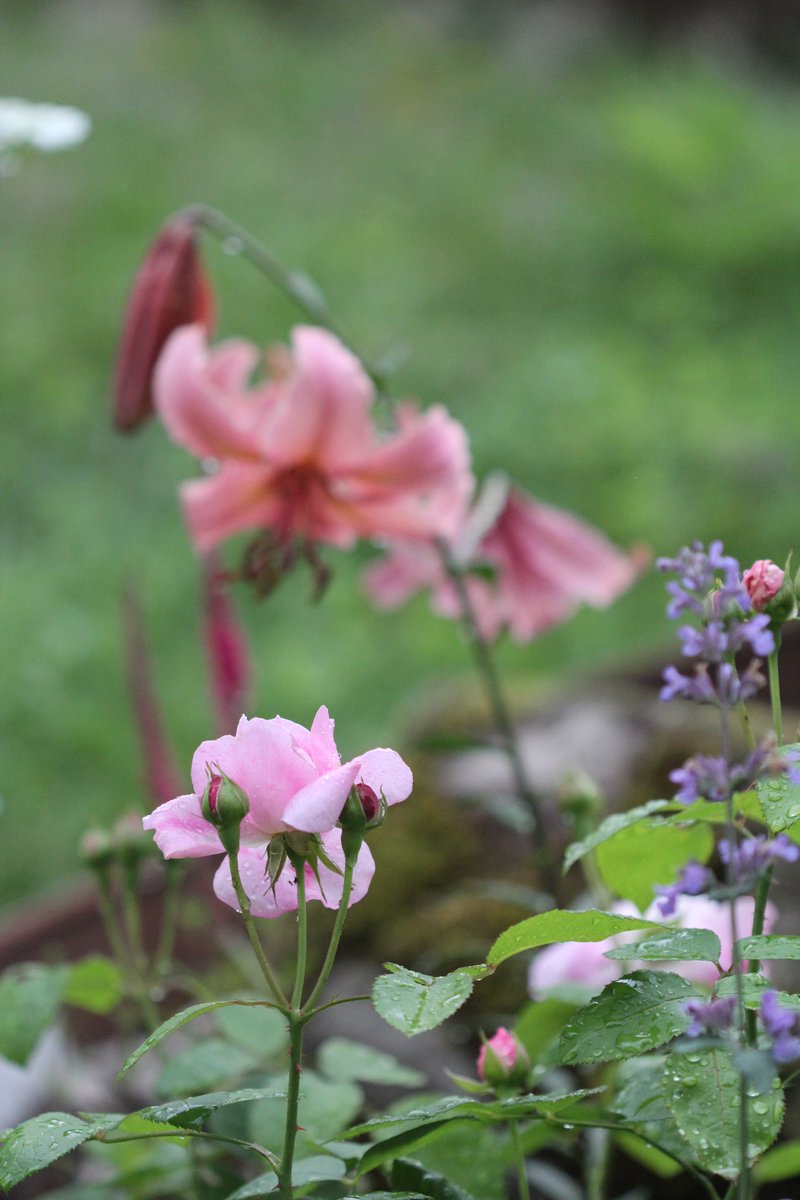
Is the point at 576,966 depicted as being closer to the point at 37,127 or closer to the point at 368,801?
the point at 368,801

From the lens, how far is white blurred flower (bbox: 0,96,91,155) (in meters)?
0.72

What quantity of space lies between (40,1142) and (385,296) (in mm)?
2737

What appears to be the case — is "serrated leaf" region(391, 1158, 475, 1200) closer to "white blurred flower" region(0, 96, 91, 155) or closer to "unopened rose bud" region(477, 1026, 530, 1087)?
"unopened rose bud" region(477, 1026, 530, 1087)

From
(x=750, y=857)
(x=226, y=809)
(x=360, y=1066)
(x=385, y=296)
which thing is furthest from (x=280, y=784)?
(x=385, y=296)

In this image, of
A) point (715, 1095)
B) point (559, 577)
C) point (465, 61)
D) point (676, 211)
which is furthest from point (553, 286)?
point (715, 1095)

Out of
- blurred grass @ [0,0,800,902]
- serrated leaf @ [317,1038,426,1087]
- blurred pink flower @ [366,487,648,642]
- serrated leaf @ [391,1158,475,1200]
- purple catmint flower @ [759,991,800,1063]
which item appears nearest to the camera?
purple catmint flower @ [759,991,800,1063]

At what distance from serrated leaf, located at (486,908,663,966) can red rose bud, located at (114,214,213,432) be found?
19.4 inches

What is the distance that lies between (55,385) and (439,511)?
1.99m

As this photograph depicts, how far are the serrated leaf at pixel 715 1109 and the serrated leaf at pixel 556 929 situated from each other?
0.12 ft

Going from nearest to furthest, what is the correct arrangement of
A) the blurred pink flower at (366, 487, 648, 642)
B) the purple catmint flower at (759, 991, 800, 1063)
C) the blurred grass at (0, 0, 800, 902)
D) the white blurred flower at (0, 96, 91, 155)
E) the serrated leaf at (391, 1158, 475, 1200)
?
the purple catmint flower at (759, 991, 800, 1063), the serrated leaf at (391, 1158, 475, 1200), the white blurred flower at (0, 96, 91, 155), the blurred pink flower at (366, 487, 648, 642), the blurred grass at (0, 0, 800, 902)

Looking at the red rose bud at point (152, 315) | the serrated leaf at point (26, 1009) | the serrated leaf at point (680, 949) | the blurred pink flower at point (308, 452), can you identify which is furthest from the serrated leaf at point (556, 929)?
the red rose bud at point (152, 315)

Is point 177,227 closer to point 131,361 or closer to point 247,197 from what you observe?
point 131,361

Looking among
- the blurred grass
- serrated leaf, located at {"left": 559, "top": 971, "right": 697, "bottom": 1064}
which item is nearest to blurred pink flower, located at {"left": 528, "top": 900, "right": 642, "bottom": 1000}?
serrated leaf, located at {"left": 559, "top": 971, "right": 697, "bottom": 1064}

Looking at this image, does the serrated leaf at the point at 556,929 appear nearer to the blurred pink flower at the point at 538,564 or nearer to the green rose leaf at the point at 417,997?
the green rose leaf at the point at 417,997
